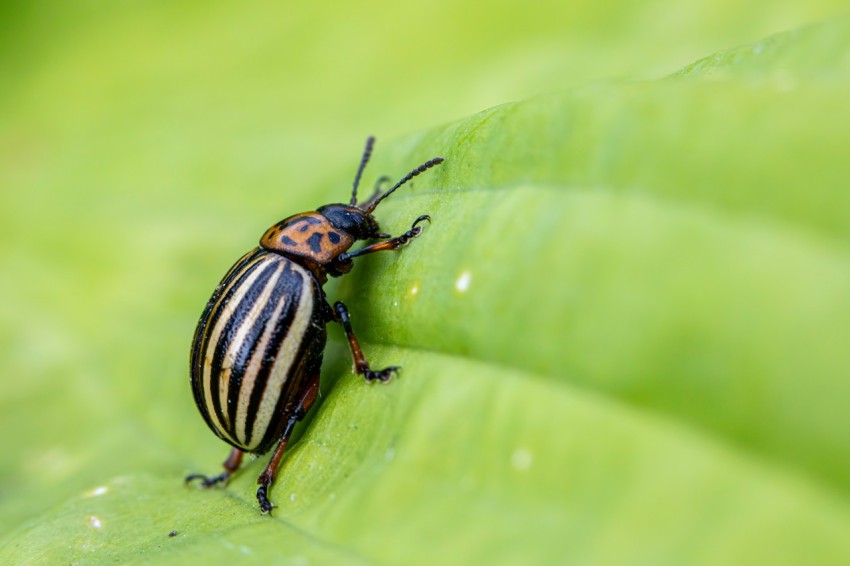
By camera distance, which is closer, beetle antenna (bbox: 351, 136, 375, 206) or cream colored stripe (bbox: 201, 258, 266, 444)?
A: cream colored stripe (bbox: 201, 258, 266, 444)

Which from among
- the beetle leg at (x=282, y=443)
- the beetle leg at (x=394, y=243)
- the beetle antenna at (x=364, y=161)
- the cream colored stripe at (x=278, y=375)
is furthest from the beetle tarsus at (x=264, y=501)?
the beetle antenna at (x=364, y=161)

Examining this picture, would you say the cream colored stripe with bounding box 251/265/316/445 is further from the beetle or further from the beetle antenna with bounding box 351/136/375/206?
the beetle antenna with bounding box 351/136/375/206

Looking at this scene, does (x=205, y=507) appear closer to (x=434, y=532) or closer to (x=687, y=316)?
(x=434, y=532)

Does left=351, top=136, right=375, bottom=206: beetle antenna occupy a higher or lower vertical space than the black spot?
higher

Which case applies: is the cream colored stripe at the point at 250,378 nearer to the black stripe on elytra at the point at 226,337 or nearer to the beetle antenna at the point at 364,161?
the black stripe on elytra at the point at 226,337

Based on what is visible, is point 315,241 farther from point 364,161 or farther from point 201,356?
point 201,356

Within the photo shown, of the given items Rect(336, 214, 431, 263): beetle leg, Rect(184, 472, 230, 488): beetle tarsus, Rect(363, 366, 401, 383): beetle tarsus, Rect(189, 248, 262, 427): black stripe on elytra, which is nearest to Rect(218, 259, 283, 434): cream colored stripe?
Rect(189, 248, 262, 427): black stripe on elytra

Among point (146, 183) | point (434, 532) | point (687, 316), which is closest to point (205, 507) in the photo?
point (434, 532)
